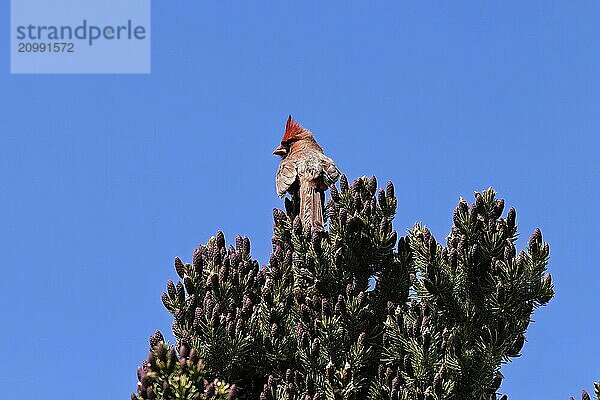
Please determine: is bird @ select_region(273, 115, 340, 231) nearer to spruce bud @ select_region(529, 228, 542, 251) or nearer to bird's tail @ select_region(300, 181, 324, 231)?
bird's tail @ select_region(300, 181, 324, 231)

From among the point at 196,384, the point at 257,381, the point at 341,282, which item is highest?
the point at 341,282

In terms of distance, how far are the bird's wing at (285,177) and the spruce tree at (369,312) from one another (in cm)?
193

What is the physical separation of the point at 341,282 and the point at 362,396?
1504 millimetres

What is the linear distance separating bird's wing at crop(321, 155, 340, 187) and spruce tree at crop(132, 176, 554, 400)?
5.20 ft

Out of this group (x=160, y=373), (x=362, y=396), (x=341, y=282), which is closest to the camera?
(x=160, y=373)

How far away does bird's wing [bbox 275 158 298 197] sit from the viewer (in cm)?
1427

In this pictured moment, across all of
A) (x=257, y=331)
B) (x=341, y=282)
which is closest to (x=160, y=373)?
(x=257, y=331)

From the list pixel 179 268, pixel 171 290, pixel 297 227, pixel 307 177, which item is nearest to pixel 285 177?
pixel 307 177

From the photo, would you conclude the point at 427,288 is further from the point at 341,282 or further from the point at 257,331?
the point at 257,331

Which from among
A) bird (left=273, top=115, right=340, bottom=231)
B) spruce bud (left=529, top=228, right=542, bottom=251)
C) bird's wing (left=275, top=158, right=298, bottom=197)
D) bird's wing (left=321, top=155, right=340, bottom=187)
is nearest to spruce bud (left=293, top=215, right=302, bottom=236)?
bird (left=273, top=115, right=340, bottom=231)

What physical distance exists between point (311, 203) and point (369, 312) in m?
2.63

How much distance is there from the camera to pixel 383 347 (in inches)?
457

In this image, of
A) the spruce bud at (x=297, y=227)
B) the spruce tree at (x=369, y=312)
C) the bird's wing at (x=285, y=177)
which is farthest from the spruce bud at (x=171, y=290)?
the bird's wing at (x=285, y=177)

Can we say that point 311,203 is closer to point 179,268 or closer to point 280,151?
point 280,151
